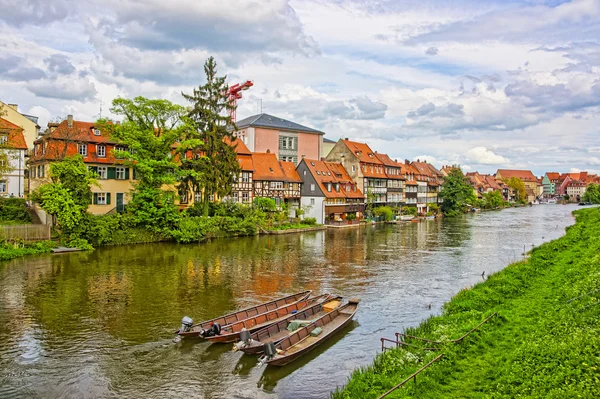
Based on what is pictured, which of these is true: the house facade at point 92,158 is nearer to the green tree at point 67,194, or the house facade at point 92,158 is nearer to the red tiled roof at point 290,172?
the green tree at point 67,194

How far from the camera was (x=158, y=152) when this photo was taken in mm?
39969

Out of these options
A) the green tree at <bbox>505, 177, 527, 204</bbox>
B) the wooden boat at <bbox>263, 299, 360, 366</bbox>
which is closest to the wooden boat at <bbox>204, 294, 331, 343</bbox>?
the wooden boat at <bbox>263, 299, 360, 366</bbox>

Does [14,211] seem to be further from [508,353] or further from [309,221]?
[508,353]

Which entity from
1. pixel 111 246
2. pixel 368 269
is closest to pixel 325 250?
pixel 368 269

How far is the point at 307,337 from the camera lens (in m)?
15.9

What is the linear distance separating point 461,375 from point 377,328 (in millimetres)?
6383

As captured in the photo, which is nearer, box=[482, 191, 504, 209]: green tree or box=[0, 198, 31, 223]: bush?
box=[0, 198, 31, 223]: bush

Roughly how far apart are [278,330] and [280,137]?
54.9 m

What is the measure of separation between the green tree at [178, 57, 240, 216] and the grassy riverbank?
96.4 feet

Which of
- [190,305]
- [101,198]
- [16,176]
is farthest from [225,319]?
[16,176]

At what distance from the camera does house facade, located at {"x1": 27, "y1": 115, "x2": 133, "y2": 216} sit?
40531 millimetres

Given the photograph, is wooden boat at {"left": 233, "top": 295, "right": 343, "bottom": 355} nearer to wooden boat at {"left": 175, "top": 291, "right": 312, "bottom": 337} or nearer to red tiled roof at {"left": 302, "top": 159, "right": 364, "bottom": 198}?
wooden boat at {"left": 175, "top": 291, "right": 312, "bottom": 337}

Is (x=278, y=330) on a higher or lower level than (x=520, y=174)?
lower

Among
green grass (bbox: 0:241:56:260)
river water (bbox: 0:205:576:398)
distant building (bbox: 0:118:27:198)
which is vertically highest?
distant building (bbox: 0:118:27:198)
